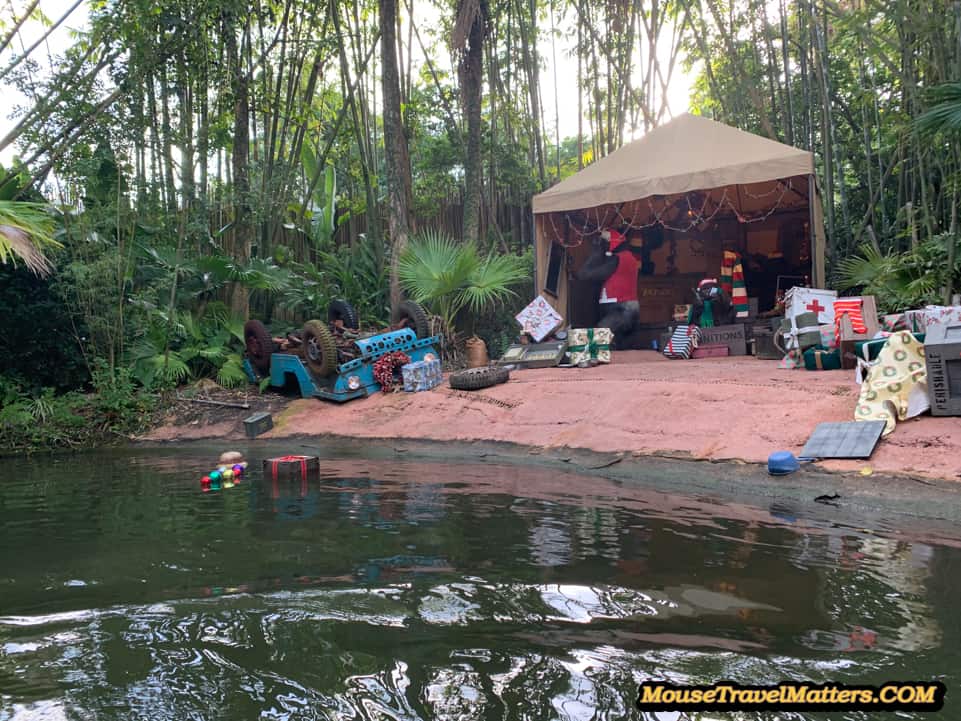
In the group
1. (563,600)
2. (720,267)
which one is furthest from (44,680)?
(720,267)

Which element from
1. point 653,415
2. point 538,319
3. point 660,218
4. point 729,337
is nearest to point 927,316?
point 653,415

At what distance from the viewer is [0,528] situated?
5.05m

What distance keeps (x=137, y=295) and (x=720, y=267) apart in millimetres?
9979

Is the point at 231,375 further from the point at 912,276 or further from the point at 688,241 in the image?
the point at 912,276

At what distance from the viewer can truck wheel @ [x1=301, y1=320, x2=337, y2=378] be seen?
32.8ft

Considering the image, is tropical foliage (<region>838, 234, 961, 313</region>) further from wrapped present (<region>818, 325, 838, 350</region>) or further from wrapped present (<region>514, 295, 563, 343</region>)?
wrapped present (<region>514, 295, 563, 343</region>)

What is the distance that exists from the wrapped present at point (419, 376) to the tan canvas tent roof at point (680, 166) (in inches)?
144

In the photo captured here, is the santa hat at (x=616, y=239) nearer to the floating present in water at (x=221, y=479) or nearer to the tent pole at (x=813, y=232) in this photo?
the tent pole at (x=813, y=232)

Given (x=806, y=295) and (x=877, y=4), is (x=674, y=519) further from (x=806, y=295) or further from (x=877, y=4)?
(x=877, y=4)

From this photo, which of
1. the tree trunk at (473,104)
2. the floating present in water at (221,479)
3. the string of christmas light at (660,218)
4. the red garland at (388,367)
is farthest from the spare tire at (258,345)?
the string of christmas light at (660,218)

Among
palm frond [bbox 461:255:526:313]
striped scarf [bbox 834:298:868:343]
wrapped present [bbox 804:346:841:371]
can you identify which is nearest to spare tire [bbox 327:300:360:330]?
palm frond [bbox 461:255:526:313]

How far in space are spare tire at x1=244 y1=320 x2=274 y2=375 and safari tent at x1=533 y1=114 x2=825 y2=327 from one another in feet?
14.6

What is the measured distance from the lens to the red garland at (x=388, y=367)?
10.1 metres

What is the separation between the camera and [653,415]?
7.41m
